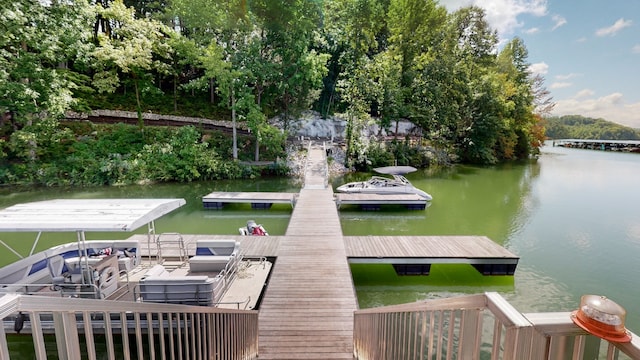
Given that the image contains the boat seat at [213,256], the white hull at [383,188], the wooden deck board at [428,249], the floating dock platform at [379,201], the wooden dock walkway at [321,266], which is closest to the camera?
the wooden dock walkway at [321,266]

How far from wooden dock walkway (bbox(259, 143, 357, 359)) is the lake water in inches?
44.3

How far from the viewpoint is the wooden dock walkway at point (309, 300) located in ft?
15.7

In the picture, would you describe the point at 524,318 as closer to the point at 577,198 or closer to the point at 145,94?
the point at 577,198

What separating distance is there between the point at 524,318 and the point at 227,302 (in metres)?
5.14

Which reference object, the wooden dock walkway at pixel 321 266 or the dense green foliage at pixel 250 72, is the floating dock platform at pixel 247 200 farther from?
the dense green foliage at pixel 250 72

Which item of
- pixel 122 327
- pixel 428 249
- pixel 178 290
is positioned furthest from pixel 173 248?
pixel 122 327

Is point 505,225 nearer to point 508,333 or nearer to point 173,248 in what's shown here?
point 173,248

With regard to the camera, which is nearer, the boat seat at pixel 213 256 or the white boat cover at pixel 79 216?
the white boat cover at pixel 79 216

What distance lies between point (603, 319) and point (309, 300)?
211 inches

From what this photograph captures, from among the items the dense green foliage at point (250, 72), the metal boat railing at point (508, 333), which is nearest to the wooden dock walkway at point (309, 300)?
the metal boat railing at point (508, 333)

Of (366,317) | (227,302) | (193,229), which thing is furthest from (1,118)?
(366,317)

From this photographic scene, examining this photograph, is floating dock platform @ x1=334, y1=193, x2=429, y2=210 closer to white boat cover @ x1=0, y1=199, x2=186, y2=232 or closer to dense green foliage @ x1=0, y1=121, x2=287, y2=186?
dense green foliage @ x1=0, y1=121, x2=287, y2=186

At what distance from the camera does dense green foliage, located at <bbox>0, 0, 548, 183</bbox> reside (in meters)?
17.7

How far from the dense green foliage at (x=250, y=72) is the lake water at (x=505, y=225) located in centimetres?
463
